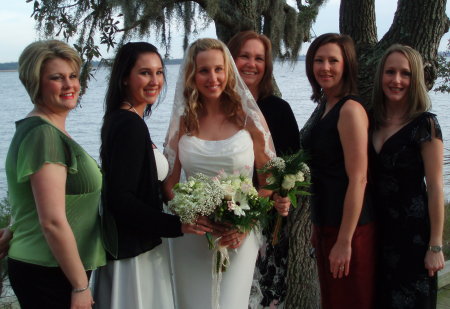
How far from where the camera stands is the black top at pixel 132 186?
110 inches

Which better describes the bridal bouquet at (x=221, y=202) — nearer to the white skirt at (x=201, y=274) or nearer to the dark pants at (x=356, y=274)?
the white skirt at (x=201, y=274)

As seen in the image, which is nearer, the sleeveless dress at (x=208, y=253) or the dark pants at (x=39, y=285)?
the dark pants at (x=39, y=285)

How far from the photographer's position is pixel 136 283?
2.88 m

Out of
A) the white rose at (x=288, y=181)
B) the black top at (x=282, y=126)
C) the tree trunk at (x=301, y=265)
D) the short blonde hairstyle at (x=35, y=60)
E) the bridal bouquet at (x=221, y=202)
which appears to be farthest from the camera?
the tree trunk at (x=301, y=265)

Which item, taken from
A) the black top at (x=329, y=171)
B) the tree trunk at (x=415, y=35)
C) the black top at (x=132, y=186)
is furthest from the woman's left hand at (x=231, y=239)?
the tree trunk at (x=415, y=35)

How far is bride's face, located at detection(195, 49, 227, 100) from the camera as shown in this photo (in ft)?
11.1

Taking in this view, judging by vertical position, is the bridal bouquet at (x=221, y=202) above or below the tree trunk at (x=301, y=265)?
above

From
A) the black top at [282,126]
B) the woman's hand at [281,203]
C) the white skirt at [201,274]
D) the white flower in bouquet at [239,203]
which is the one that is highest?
the black top at [282,126]

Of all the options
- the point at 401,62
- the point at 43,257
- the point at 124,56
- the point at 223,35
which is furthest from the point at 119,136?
the point at 223,35

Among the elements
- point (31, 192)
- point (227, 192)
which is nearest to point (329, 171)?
point (227, 192)

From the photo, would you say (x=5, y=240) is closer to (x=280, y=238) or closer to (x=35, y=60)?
(x=35, y=60)

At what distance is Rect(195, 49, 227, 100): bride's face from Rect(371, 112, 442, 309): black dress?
1.11 metres

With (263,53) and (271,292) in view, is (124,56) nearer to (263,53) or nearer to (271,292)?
(263,53)

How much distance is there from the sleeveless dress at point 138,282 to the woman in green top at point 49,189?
0.27 metres
